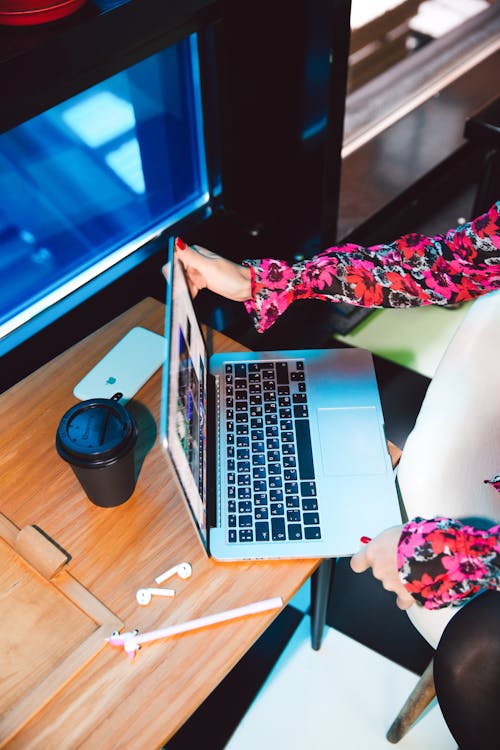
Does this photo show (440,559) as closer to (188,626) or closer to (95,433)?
(188,626)

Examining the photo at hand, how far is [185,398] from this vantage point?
1.01 meters

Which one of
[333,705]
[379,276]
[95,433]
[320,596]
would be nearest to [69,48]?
[95,433]

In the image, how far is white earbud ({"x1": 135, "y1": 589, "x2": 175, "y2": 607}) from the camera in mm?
1014

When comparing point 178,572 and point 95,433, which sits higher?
point 95,433

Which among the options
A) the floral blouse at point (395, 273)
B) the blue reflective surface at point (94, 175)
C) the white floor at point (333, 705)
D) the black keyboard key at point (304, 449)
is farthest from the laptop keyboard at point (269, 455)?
the white floor at point (333, 705)

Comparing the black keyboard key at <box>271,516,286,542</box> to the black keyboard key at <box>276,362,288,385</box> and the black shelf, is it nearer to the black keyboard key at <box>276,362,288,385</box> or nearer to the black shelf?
the black keyboard key at <box>276,362,288,385</box>

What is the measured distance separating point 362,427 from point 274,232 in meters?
0.82

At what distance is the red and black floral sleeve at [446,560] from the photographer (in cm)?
97

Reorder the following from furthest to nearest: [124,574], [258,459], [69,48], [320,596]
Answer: [320,596] → [258,459] → [124,574] → [69,48]

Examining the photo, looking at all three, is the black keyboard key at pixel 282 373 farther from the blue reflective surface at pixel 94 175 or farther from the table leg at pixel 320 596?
the blue reflective surface at pixel 94 175

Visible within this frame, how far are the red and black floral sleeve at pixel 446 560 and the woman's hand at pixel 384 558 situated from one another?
0.02 metres

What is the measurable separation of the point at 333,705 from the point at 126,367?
89 centimetres

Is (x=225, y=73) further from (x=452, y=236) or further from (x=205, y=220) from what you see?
(x=452, y=236)

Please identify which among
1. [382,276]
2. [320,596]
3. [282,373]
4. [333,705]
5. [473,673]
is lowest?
[333,705]
